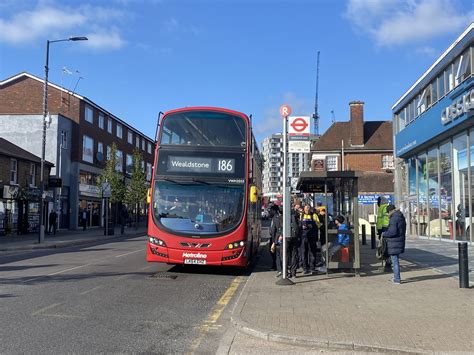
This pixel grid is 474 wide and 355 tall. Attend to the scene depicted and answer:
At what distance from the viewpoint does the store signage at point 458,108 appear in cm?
1764

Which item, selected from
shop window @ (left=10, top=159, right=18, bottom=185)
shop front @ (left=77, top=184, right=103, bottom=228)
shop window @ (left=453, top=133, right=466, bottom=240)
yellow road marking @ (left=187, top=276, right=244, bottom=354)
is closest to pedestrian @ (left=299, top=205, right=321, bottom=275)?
yellow road marking @ (left=187, top=276, right=244, bottom=354)

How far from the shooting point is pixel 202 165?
1263 cm

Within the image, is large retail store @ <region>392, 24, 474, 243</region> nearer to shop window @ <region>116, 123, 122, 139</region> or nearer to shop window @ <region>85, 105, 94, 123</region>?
shop window @ <region>85, 105, 94, 123</region>

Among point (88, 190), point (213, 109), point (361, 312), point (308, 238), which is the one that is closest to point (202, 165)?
point (213, 109)

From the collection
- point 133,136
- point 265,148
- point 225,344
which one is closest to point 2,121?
point 133,136

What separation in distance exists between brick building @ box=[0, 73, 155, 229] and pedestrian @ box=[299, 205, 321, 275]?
27408mm

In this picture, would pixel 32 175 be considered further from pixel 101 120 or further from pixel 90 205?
pixel 101 120

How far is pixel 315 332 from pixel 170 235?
20.7ft

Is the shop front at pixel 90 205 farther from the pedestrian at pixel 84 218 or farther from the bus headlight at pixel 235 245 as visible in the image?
the bus headlight at pixel 235 245

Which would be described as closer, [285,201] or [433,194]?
[285,201]

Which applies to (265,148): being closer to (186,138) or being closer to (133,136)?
(133,136)

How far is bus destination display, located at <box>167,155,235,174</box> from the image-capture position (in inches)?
497

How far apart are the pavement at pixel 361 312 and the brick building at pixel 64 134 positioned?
97.8ft

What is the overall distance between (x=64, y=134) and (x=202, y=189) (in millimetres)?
31465
